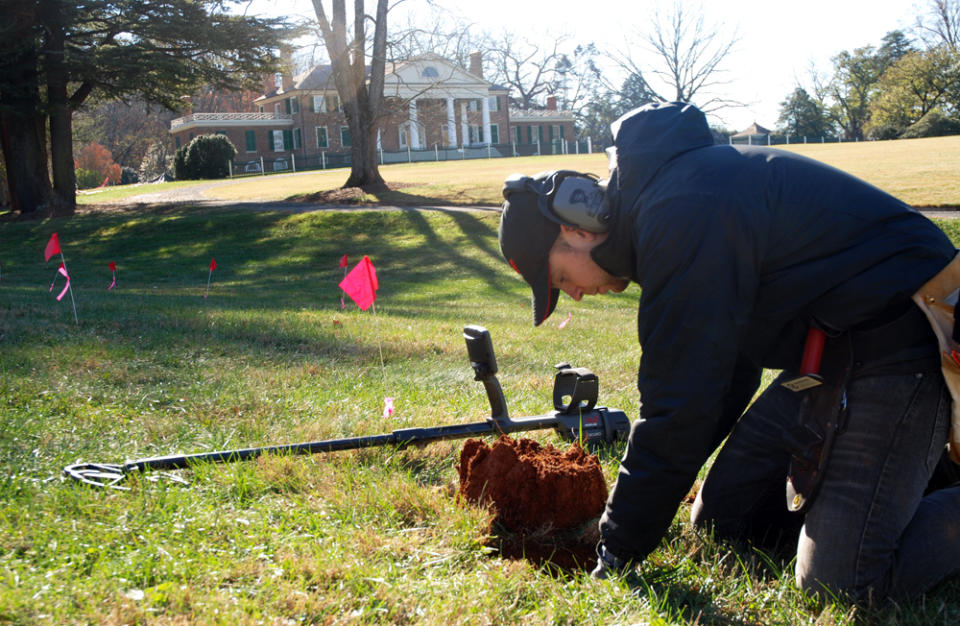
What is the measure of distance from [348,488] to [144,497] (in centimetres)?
78

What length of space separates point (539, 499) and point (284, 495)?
3.40 feet

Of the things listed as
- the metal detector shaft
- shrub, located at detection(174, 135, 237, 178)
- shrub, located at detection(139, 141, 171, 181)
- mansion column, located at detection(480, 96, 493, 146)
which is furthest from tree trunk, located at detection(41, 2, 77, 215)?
mansion column, located at detection(480, 96, 493, 146)

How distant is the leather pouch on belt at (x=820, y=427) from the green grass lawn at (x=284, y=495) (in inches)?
13.7

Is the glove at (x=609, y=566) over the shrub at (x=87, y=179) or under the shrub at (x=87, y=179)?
under

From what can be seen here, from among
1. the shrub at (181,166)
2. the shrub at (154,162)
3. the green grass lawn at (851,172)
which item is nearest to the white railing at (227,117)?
the shrub at (154,162)

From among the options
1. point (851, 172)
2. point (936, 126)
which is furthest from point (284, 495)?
point (936, 126)

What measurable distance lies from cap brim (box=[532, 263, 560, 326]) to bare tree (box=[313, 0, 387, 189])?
22605mm

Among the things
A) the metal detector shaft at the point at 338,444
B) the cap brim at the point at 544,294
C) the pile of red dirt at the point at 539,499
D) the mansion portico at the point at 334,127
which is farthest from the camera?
the mansion portico at the point at 334,127

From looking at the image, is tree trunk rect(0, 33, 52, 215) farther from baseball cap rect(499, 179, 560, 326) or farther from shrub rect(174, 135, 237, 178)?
baseball cap rect(499, 179, 560, 326)

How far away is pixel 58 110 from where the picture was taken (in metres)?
24.2

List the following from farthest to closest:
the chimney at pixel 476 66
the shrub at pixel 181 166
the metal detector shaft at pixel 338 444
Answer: the chimney at pixel 476 66 < the shrub at pixel 181 166 < the metal detector shaft at pixel 338 444

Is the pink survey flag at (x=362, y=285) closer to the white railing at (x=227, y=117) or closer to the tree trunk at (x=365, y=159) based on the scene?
the tree trunk at (x=365, y=159)

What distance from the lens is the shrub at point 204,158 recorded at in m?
46.3

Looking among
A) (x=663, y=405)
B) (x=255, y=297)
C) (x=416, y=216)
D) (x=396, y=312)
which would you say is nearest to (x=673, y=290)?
(x=663, y=405)
